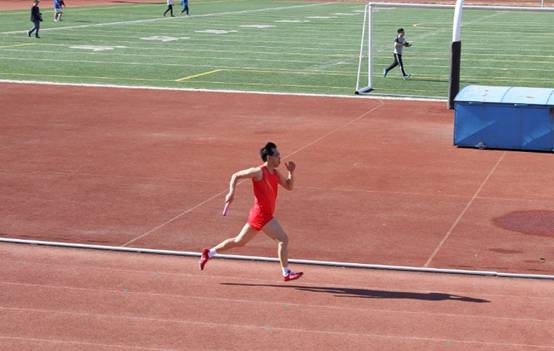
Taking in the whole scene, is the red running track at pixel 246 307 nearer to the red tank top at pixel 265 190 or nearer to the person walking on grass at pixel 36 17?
the red tank top at pixel 265 190

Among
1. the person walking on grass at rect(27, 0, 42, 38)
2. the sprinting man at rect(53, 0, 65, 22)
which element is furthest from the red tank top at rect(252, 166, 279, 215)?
the sprinting man at rect(53, 0, 65, 22)

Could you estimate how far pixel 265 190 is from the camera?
13469 mm

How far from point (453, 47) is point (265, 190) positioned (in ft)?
57.5

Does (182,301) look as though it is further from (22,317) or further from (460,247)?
(460,247)

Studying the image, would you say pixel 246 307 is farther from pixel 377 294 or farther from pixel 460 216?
pixel 460 216

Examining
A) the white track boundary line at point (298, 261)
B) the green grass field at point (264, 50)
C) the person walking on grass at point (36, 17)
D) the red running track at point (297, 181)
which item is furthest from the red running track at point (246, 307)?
the person walking on grass at point (36, 17)

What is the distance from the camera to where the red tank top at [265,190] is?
1346 cm

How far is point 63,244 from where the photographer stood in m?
15.8

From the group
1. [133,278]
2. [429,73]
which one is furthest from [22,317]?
[429,73]

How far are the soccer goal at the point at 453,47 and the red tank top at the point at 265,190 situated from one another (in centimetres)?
1665

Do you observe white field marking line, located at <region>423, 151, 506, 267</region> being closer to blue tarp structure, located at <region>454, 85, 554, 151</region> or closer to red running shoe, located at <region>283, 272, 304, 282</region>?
blue tarp structure, located at <region>454, 85, 554, 151</region>

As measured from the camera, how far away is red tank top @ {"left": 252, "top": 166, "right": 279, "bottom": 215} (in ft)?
44.2

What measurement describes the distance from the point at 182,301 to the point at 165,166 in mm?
9219

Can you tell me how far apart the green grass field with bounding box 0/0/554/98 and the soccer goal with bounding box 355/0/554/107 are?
0.19 feet
